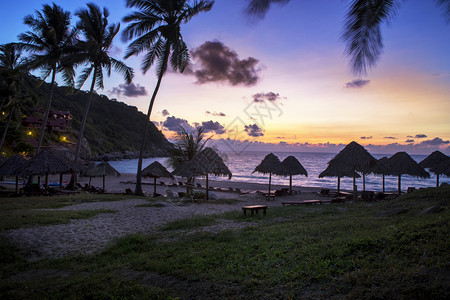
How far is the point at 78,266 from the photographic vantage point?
15.7 ft

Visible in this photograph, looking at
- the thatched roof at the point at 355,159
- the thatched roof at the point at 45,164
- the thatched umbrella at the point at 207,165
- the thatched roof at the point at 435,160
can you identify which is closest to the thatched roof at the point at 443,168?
the thatched roof at the point at 435,160

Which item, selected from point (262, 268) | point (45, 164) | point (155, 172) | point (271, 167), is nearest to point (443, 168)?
point (271, 167)

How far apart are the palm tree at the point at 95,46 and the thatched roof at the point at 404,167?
721 inches

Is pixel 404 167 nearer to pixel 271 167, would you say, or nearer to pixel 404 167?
pixel 404 167

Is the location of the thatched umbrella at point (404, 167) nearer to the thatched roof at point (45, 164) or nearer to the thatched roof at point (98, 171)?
Result: the thatched roof at point (98, 171)

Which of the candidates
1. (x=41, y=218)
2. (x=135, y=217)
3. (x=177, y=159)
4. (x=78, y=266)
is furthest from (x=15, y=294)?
(x=177, y=159)

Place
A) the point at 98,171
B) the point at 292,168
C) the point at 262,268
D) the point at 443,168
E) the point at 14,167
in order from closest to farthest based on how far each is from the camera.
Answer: the point at 262,268 → the point at 14,167 → the point at 443,168 → the point at 98,171 → the point at 292,168

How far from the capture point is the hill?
7338 cm

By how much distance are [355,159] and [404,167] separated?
5.37 m

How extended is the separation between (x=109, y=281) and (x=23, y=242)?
357cm

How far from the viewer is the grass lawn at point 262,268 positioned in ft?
9.74

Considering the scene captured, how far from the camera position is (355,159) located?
46.0ft

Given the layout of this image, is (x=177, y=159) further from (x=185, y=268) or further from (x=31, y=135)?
(x=31, y=135)

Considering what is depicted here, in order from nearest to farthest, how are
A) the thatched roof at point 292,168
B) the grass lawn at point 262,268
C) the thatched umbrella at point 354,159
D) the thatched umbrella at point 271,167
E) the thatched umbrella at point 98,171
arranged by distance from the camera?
the grass lawn at point 262,268 < the thatched umbrella at point 354,159 < the thatched umbrella at point 271,167 < the thatched umbrella at point 98,171 < the thatched roof at point 292,168
